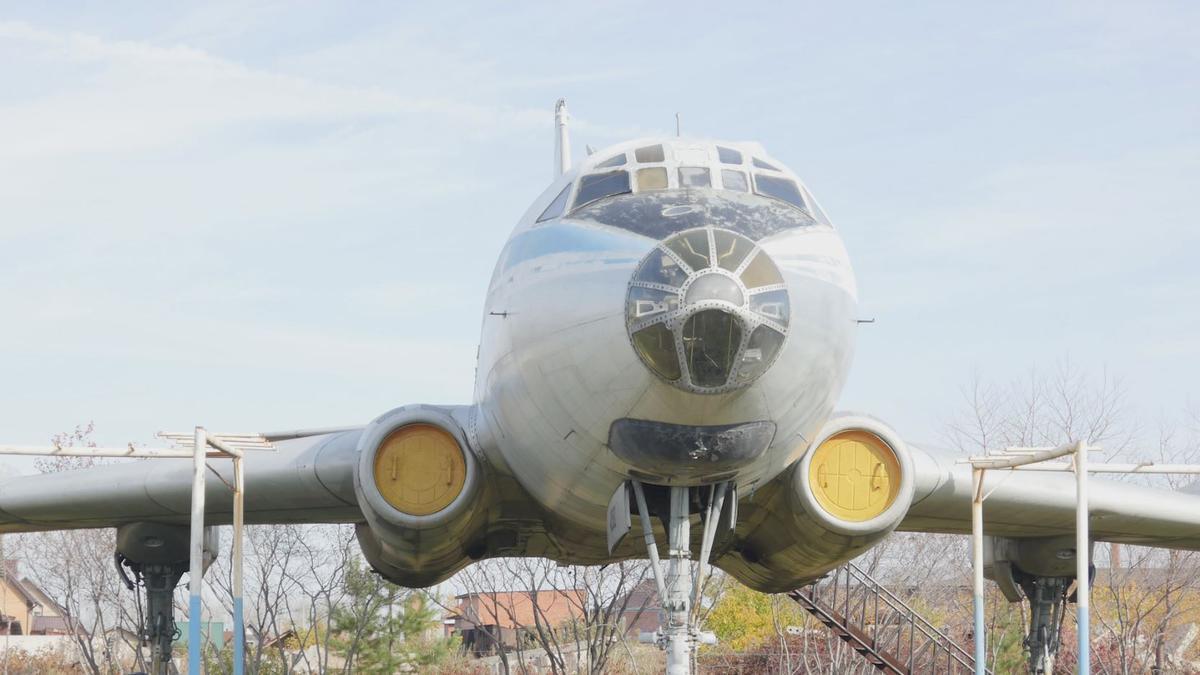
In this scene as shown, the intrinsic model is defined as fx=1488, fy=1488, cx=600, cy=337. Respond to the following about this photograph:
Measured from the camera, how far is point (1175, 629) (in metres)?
34.0

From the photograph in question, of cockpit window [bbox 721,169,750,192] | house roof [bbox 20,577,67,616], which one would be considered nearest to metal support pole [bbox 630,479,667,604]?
cockpit window [bbox 721,169,750,192]

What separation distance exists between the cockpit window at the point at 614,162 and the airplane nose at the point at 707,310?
1.56 metres

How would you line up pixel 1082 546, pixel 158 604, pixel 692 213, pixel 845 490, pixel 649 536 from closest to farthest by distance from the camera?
pixel 692 213 < pixel 649 536 < pixel 845 490 < pixel 1082 546 < pixel 158 604

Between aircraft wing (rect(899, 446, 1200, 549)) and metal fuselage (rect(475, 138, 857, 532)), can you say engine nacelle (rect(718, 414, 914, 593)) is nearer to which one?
metal fuselage (rect(475, 138, 857, 532))

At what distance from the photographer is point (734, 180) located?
888 cm

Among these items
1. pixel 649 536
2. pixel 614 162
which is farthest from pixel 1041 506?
pixel 614 162

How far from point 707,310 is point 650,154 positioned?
2.18 m

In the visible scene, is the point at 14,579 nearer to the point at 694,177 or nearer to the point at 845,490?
the point at 845,490

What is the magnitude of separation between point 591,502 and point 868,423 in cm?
199

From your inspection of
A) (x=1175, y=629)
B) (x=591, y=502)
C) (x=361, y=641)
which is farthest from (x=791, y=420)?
(x=1175, y=629)

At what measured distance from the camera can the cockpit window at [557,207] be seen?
912 centimetres

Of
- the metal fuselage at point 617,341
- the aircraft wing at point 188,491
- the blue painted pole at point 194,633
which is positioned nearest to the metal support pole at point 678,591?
the metal fuselage at point 617,341

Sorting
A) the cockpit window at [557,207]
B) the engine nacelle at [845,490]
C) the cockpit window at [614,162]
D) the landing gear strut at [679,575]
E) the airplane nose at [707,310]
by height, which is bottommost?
the landing gear strut at [679,575]

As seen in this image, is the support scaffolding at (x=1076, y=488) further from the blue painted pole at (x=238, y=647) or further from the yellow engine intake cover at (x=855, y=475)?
the blue painted pole at (x=238, y=647)
